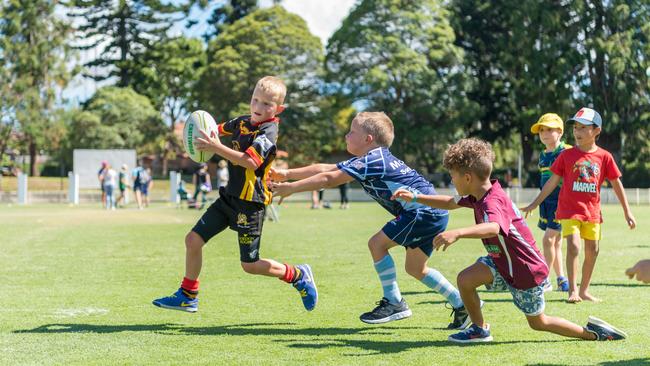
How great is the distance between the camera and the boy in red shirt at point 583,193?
305 inches

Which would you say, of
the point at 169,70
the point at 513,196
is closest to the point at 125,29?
the point at 169,70

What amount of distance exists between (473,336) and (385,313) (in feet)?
3.19

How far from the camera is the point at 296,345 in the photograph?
5.60m

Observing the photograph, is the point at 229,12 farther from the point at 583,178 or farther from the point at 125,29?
the point at 583,178

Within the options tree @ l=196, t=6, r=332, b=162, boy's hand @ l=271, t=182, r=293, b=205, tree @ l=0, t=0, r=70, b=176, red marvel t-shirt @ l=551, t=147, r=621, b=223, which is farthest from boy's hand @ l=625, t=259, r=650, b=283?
tree @ l=0, t=0, r=70, b=176

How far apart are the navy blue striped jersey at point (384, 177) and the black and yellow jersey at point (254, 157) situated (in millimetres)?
642

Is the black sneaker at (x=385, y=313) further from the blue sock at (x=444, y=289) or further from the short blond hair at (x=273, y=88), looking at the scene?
the short blond hair at (x=273, y=88)

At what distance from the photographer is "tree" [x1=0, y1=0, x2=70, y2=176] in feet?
204

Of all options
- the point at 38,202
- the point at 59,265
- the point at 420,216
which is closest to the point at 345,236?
the point at 59,265

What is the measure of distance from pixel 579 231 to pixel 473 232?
3.52 m

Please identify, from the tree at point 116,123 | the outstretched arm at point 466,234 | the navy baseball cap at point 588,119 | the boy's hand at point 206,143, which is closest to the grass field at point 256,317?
the outstretched arm at point 466,234

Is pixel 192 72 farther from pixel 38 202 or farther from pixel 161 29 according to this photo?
pixel 38 202

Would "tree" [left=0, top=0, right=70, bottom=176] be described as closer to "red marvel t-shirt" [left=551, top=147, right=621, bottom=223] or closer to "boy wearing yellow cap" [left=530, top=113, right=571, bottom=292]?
"boy wearing yellow cap" [left=530, top=113, right=571, bottom=292]

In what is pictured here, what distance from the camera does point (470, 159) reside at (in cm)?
536
